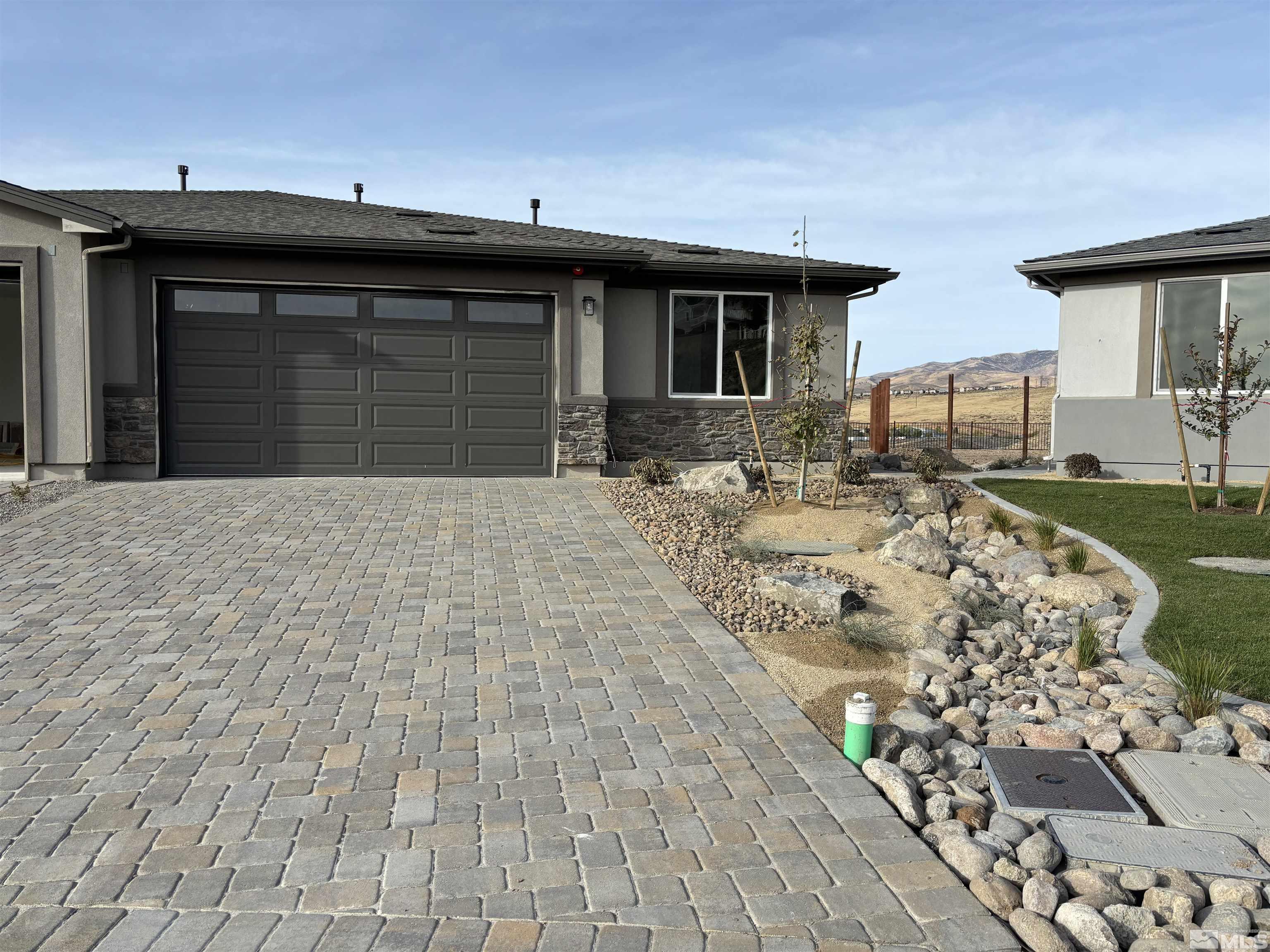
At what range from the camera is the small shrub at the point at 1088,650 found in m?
5.45

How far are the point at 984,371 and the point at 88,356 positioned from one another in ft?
337

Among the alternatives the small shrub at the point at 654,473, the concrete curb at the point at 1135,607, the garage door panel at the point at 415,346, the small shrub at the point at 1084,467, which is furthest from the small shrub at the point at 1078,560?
the garage door panel at the point at 415,346

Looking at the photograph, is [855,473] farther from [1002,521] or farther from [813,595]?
[813,595]

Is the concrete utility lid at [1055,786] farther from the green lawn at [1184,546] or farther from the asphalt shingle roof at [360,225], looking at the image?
the asphalt shingle roof at [360,225]

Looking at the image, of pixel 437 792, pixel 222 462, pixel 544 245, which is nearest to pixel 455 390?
pixel 544 245

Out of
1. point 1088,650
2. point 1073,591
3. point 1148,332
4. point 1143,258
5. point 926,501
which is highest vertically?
point 1143,258

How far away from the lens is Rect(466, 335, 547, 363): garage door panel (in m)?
12.7

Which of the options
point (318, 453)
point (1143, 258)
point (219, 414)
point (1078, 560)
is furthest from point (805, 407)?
point (219, 414)

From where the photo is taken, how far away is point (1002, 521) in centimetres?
905

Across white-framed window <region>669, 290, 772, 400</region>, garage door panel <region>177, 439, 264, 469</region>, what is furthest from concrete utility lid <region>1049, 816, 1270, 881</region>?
garage door panel <region>177, 439, 264, 469</region>

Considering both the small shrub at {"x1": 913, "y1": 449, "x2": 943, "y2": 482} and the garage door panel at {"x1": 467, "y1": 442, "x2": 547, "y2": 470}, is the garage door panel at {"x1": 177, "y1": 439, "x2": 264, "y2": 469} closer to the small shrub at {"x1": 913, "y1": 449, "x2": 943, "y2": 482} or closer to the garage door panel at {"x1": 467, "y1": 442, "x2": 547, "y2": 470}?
the garage door panel at {"x1": 467, "y1": 442, "x2": 547, "y2": 470}

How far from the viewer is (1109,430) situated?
13.8 m

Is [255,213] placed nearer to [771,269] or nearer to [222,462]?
[222,462]

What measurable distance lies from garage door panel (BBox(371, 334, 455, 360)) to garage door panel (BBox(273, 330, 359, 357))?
297 mm
